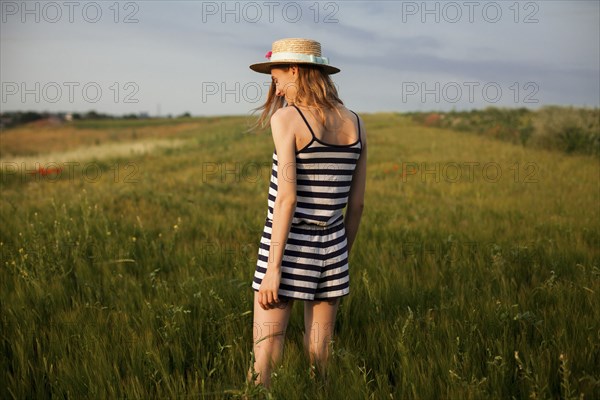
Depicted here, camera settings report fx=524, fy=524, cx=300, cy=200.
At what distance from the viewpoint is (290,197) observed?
8.28 feet

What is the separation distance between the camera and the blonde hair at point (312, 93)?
8.73ft

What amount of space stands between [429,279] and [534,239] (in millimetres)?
2116

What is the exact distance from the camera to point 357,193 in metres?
2.97

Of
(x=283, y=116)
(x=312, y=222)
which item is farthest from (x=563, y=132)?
(x=283, y=116)

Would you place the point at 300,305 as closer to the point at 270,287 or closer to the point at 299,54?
the point at 270,287

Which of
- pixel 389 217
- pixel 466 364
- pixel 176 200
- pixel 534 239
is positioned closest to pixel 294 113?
pixel 466 364

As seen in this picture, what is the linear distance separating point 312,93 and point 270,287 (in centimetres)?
101

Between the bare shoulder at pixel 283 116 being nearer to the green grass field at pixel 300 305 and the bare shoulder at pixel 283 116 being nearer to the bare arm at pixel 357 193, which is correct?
the bare arm at pixel 357 193

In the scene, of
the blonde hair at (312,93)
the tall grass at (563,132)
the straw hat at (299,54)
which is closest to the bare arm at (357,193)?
the blonde hair at (312,93)

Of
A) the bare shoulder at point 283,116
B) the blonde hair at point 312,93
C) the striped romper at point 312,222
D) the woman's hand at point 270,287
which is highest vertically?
the blonde hair at point 312,93

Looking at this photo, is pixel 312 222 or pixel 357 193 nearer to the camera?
pixel 312 222

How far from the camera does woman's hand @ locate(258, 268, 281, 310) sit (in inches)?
102

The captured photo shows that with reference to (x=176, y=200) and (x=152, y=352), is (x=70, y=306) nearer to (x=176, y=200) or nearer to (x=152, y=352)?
(x=152, y=352)

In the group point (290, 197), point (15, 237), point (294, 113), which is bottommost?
point (15, 237)
